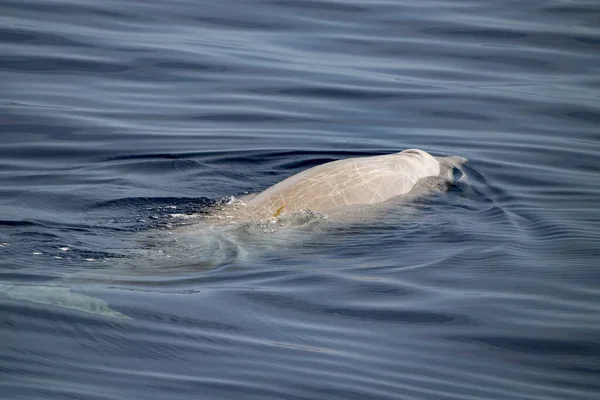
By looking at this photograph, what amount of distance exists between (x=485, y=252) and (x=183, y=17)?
39.9 ft

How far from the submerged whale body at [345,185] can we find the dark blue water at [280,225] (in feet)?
1.05

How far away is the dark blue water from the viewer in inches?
272

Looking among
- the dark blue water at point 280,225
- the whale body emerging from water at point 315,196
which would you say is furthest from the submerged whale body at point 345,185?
the dark blue water at point 280,225

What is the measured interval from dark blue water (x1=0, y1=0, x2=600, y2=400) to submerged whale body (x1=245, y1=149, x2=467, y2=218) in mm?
322

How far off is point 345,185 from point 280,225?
110 cm

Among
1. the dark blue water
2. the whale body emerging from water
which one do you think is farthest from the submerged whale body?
the dark blue water

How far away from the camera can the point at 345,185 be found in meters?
10.5

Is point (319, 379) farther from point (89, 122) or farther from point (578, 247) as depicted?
point (89, 122)

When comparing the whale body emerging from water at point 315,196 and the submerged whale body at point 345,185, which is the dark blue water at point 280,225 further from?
the submerged whale body at point 345,185

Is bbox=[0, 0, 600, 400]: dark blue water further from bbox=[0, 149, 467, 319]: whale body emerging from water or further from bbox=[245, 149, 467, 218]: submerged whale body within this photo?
bbox=[245, 149, 467, 218]: submerged whale body

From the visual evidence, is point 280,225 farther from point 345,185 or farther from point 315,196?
point 345,185

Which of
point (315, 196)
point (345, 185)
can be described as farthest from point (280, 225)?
point (345, 185)

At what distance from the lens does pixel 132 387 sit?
6363 millimetres

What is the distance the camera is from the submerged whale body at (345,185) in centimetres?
1016
